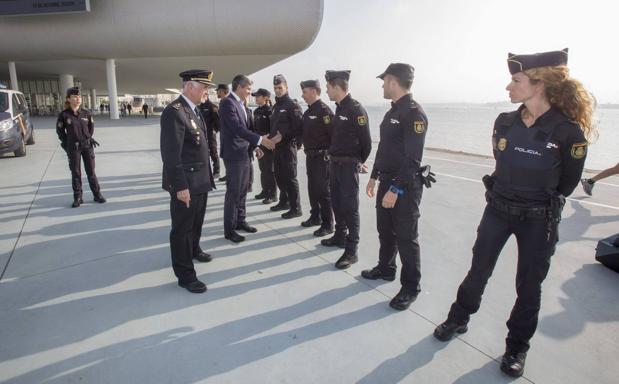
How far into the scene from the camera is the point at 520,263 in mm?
2336

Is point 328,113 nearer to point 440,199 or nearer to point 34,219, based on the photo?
point 440,199

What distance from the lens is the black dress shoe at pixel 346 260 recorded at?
12.1 feet

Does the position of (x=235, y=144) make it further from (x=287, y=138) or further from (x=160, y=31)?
(x=160, y=31)

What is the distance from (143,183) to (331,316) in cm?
586

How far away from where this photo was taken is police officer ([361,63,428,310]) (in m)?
2.84

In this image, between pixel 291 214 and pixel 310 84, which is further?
pixel 291 214

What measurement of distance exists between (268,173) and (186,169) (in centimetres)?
308

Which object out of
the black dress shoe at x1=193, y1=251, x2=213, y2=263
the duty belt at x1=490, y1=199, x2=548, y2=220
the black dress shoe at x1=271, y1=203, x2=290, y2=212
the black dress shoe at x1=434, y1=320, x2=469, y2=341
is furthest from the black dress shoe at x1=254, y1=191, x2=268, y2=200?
the duty belt at x1=490, y1=199, x2=548, y2=220

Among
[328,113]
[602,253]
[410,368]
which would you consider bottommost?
[410,368]

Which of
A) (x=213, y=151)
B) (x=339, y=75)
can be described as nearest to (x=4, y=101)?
(x=213, y=151)

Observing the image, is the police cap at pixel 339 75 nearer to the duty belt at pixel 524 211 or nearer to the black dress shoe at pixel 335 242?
the black dress shoe at pixel 335 242

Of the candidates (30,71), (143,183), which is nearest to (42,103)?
(30,71)

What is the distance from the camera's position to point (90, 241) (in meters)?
4.38

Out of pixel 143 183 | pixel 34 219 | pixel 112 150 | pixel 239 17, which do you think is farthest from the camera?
pixel 239 17
